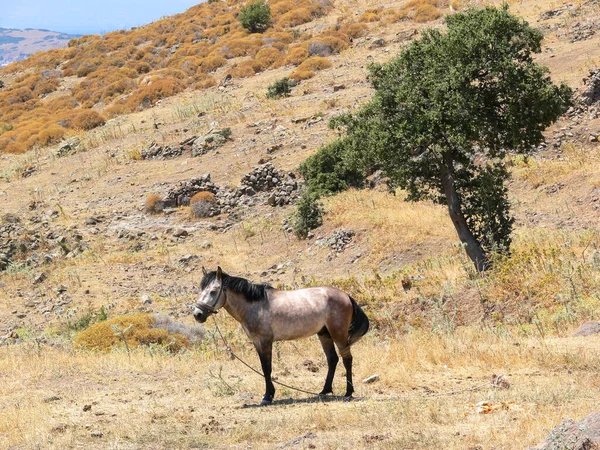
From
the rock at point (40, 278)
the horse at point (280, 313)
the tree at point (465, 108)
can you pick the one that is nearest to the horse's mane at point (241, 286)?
the horse at point (280, 313)

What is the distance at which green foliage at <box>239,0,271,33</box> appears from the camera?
61031 millimetres

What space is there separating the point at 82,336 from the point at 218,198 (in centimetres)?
1425

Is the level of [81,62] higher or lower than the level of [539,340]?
higher

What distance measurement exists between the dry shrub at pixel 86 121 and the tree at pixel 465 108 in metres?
32.8

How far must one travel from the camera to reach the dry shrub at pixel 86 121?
1802 inches

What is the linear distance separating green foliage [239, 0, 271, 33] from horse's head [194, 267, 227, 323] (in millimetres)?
55291

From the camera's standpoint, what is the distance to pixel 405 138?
15.8 m

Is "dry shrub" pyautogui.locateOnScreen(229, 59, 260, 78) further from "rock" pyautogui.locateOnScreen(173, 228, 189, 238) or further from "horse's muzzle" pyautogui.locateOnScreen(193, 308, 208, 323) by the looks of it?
"horse's muzzle" pyautogui.locateOnScreen(193, 308, 208, 323)

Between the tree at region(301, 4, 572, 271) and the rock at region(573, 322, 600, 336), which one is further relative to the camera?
the tree at region(301, 4, 572, 271)

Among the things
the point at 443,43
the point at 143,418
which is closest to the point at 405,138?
the point at 443,43

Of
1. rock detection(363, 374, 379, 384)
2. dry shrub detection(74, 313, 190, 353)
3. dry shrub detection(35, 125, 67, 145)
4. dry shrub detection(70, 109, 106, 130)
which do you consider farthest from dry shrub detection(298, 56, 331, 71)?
rock detection(363, 374, 379, 384)

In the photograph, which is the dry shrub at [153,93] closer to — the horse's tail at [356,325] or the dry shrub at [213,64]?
the dry shrub at [213,64]

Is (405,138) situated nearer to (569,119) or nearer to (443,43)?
(443,43)

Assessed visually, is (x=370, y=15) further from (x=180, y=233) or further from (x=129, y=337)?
(x=129, y=337)
